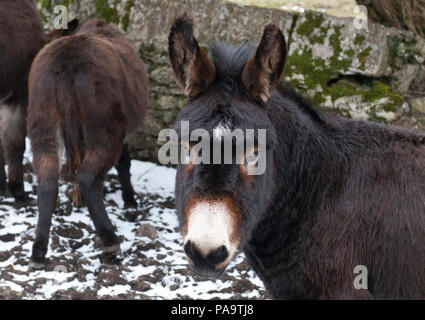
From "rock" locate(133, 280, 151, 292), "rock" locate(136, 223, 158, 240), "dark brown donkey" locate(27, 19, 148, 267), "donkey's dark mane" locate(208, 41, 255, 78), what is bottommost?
"rock" locate(133, 280, 151, 292)

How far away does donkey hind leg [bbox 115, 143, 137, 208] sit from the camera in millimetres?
5711

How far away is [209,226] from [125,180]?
12.5 feet

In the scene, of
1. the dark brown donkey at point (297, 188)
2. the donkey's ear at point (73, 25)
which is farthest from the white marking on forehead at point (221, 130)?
the donkey's ear at point (73, 25)

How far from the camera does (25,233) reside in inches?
195

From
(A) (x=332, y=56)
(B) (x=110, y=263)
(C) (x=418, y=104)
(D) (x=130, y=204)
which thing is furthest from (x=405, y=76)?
(B) (x=110, y=263)

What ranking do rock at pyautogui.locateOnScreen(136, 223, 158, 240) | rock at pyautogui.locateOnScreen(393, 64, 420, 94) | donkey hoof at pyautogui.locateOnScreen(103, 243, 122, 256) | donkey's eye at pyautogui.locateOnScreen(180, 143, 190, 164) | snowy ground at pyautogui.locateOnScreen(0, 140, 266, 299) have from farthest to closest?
rock at pyautogui.locateOnScreen(393, 64, 420, 94) < rock at pyautogui.locateOnScreen(136, 223, 158, 240) < donkey hoof at pyautogui.locateOnScreen(103, 243, 122, 256) < snowy ground at pyautogui.locateOnScreen(0, 140, 266, 299) < donkey's eye at pyautogui.locateOnScreen(180, 143, 190, 164)

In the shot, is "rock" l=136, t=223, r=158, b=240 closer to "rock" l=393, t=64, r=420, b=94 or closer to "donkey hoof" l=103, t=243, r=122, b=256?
"donkey hoof" l=103, t=243, r=122, b=256

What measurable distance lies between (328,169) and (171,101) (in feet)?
12.9

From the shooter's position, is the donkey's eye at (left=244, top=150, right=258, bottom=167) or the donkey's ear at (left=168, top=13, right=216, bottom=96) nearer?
the donkey's eye at (left=244, top=150, right=258, bottom=167)

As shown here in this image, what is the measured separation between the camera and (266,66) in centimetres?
236

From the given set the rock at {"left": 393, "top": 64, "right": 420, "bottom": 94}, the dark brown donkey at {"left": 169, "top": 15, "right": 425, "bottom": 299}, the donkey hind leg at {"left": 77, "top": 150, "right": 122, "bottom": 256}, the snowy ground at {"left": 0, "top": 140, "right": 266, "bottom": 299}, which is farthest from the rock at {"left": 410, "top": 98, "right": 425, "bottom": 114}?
the donkey hind leg at {"left": 77, "top": 150, "right": 122, "bottom": 256}

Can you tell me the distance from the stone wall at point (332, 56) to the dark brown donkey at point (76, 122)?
162 cm

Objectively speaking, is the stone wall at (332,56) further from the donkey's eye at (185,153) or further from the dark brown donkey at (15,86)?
the donkey's eye at (185,153)

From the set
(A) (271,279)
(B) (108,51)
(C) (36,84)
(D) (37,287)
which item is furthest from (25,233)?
(A) (271,279)
